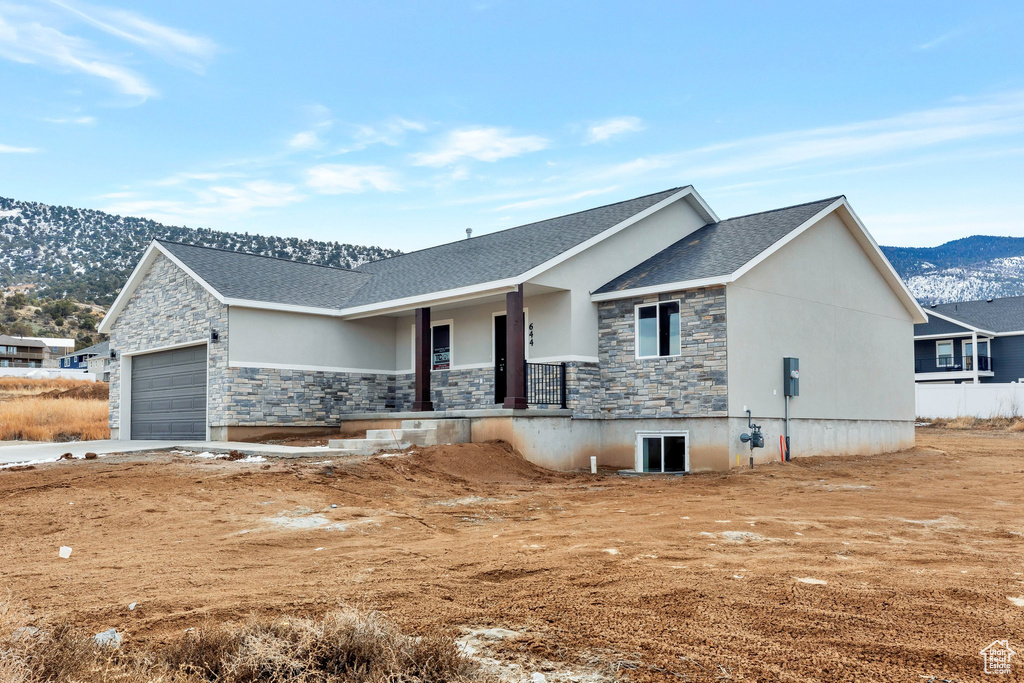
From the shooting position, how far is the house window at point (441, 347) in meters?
18.9

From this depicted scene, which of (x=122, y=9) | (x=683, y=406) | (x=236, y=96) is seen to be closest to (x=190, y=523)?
(x=683, y=406)

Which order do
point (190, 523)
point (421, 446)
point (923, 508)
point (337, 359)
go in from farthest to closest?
point (337, 359) < point (421, 446) < point (923, 508) < point (190, 523)

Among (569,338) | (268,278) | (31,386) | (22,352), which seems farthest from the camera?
(22,352)

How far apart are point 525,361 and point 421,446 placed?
129 inches

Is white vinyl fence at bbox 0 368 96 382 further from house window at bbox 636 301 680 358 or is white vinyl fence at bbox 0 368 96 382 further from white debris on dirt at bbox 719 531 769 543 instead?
white debris on dirt at bbox 719 531 769 543

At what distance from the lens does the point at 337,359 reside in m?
19.5

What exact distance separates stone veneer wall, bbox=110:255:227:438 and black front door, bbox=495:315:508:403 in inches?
239

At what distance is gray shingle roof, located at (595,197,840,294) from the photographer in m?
15.3

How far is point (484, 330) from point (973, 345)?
3254 cm

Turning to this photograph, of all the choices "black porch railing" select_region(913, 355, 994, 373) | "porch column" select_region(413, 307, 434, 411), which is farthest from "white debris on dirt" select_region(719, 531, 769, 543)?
"black porch railing" select_region(913, 355, 994, 373)

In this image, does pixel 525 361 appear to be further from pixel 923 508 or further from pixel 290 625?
pixel 290 625

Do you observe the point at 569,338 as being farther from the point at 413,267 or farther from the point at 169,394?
the point at 169,394

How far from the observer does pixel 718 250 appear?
647 inches

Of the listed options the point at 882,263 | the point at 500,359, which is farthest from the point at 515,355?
the point at 882,263
